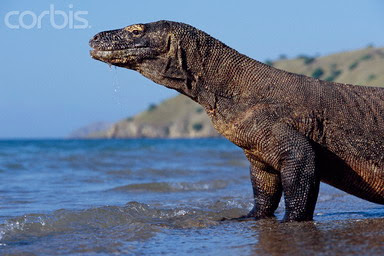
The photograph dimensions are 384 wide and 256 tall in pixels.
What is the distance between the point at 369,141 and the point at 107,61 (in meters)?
3.13

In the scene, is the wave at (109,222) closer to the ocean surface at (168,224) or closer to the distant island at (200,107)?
the ocean surface at (168,224)

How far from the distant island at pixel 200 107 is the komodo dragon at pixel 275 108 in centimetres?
13497

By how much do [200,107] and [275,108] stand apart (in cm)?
17109

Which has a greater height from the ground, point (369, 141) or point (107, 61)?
point (107, 61)

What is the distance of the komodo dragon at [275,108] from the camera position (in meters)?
7.84

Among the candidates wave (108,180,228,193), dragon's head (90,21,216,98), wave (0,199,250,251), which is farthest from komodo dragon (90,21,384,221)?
wave (108,180,228,193)

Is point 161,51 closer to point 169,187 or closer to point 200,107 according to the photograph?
point 169,187

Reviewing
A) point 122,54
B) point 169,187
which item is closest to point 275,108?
point 122,54

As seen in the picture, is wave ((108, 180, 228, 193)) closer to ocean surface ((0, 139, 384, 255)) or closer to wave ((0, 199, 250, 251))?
ocean surface ((0, 139, 384, 255))

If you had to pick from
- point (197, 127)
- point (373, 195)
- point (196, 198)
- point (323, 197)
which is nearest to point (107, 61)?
point (373, 195)

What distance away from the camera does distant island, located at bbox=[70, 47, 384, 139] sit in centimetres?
15475

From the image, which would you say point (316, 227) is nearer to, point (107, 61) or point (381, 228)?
point (381, 228)

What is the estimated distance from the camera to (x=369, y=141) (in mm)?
8086

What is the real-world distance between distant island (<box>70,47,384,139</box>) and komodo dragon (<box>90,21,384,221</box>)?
13497cm
